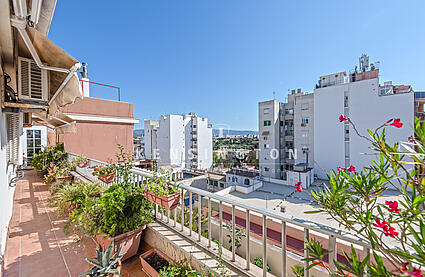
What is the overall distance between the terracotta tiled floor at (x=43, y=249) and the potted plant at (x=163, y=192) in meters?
0.80

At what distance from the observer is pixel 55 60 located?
221 cm

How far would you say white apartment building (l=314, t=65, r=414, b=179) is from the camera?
17531mm

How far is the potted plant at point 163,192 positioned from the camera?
2.07m

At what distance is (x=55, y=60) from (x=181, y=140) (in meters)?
33.0

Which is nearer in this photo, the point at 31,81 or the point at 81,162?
the point at 31,81

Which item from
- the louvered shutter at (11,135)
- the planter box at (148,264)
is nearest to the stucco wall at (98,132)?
the louvered shutter at (11,135)

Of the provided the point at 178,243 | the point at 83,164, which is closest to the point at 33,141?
the point at 83,164

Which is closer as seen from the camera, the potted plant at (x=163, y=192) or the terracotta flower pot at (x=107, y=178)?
the potted plant at (x=163, y=192)

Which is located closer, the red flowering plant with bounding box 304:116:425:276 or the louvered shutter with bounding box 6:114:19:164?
the red flowering plant with bounding box 304:116:425:276

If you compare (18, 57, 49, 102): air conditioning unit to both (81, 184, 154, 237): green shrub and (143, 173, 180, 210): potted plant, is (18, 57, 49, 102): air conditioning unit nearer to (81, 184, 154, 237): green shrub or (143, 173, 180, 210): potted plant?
(81, 184, 154, 237): green shrub

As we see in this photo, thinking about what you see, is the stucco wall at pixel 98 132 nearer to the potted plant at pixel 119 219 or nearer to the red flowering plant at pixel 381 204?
the potted plant at pixel 119 219

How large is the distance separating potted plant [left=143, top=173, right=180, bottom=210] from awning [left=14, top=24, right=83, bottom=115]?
1.54m

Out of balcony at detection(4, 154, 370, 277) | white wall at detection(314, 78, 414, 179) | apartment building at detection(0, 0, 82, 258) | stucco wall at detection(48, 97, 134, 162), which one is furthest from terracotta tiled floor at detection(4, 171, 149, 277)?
white wall at detection(314, 78, 414, 179)

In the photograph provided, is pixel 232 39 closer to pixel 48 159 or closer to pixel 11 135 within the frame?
pixel 48 159
